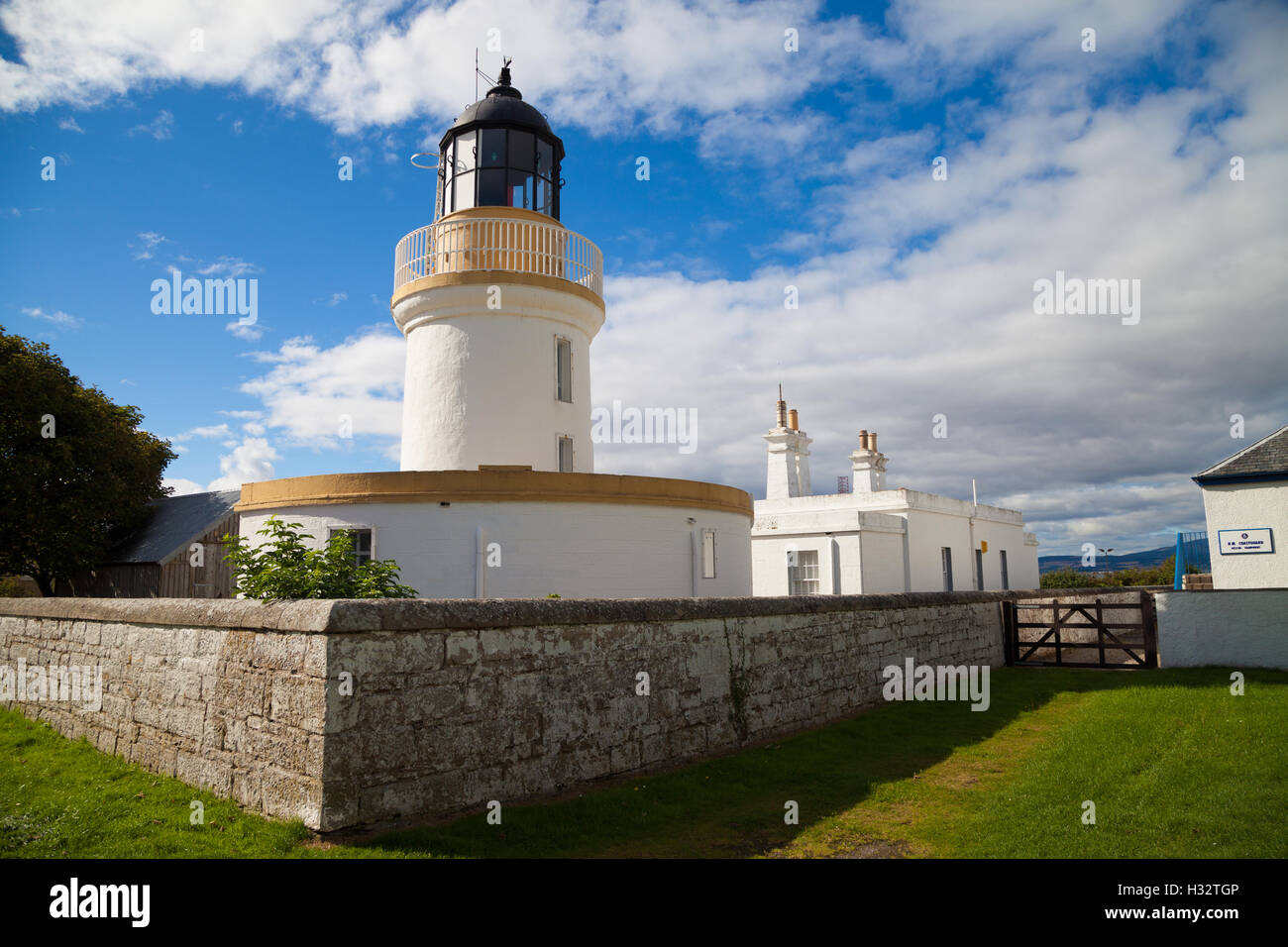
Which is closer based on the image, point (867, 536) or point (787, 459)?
point (867, 536)

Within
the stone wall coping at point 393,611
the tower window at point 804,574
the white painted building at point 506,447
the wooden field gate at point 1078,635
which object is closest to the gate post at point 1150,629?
the wooden field gate at point 1078,635

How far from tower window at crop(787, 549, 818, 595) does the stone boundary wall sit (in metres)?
9.56

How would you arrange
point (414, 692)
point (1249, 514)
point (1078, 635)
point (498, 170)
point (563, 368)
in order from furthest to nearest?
point (1078, 635), point (1249, 514), point (498, 170), point (563, 368), point (414, 692)

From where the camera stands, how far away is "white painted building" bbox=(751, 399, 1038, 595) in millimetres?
17844

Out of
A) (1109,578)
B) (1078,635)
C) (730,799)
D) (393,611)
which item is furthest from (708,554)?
(1109,578)

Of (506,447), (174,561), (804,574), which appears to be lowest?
(804,574)

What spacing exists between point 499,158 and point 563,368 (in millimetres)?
3608

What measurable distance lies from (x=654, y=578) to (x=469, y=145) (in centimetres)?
780

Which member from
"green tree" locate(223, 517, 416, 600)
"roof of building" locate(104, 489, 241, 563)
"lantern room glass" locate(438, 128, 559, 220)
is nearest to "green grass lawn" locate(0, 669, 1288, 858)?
"green tree" locate(223, 517, 416, 600)

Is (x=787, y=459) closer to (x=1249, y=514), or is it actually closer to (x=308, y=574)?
(x=1249, y=514)

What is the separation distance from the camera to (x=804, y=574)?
1847cm

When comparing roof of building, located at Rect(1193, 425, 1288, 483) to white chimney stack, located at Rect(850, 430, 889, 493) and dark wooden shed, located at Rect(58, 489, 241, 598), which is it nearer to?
white chimney stack, located at Rect(850, 430, 889, 493)
